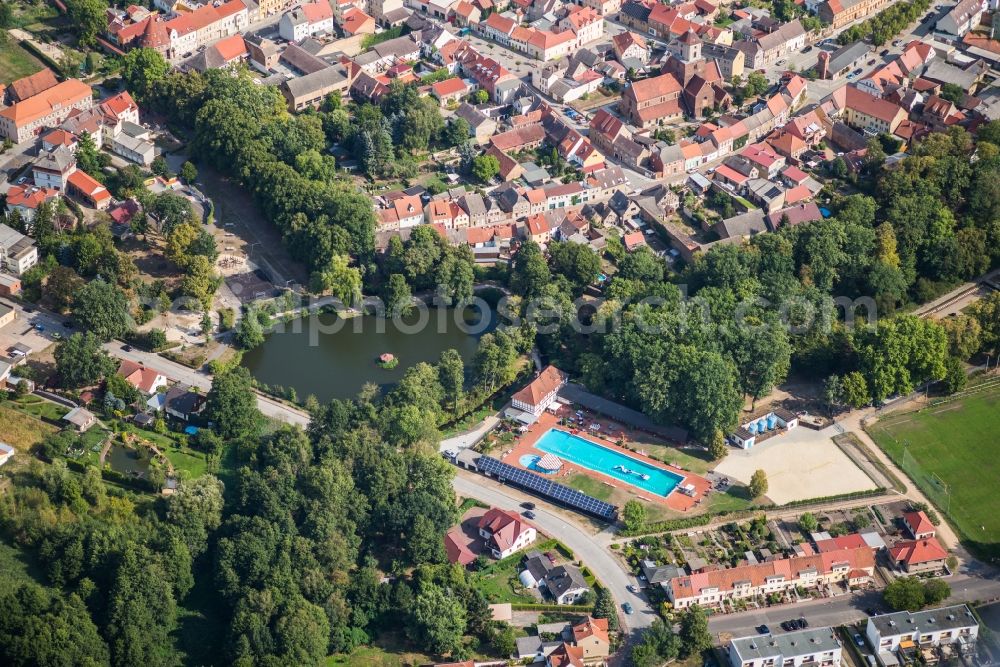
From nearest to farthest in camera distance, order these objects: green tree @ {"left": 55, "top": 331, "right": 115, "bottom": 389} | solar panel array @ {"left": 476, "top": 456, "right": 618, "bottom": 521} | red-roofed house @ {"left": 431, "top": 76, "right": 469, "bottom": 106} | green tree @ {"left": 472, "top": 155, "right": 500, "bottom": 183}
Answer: solar panel array @ {"left": 476, "top": 456, "right": 618, "bottom": 521}, green tree @ {"left": 55, "top": 331, "right": 115, "bottom": 389}, green tree @ {"left": 472, "top": 155, "right": 500, "bottom": 183}, red-roofed house @ {"left": 431, "top": 76, "right": 469, "bottom": 106}

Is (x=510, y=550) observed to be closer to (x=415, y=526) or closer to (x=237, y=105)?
(x=415, y=526)

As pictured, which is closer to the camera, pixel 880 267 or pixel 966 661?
pixel 966 661

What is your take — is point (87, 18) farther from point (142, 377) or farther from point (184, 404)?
point (184, 404)

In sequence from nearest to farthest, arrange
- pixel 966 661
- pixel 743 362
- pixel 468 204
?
pixel 966 661
pixel 743 362
pixel 468 204

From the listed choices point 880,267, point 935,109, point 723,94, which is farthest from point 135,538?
point 935,109

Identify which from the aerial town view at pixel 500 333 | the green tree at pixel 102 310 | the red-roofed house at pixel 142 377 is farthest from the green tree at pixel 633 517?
the green tree at pixel 102 310

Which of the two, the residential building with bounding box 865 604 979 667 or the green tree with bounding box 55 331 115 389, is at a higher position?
the green tree with bounding box 55 331 115 389

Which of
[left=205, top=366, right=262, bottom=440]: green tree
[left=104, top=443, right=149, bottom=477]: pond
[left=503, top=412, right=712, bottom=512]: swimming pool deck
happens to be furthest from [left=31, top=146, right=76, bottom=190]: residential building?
[left=503, top=412, right=712, bottom=512]: swimming pool deck

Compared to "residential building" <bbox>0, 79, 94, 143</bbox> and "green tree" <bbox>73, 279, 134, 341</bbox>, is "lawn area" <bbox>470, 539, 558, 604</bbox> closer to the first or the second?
"green tree" <bbox>73, 279, 134, 341</bbox>
